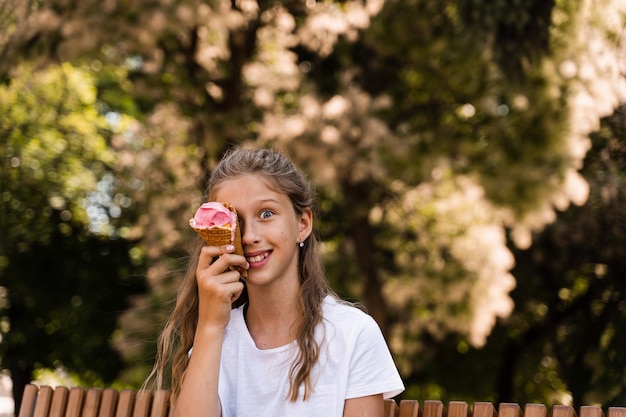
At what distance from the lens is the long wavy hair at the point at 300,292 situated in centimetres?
261

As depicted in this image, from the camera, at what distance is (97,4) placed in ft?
27.5

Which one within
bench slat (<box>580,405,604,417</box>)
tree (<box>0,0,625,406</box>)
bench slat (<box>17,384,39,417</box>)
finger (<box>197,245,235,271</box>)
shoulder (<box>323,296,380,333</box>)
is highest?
tree (<box>0,0,625,406</box>)

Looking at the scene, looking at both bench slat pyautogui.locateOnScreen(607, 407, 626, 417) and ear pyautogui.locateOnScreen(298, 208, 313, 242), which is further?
ear pyautogui.locateOnScreen(298, 208, 313, 242)

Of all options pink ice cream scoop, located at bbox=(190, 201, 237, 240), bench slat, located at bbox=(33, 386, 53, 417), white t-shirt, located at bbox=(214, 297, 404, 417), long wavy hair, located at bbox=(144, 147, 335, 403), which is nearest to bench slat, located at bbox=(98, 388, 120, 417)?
bench slat, located at bbox=(33, 386, 53, 417)

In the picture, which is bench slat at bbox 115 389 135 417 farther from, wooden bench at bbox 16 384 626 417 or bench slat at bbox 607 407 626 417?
bench slat at bbox 607 407 626 417

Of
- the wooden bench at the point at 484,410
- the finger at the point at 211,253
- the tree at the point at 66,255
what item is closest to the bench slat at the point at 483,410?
the wooden bench at the point at 484,410

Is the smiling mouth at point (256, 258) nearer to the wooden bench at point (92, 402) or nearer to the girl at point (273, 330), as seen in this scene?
the girl at point (273, 330)

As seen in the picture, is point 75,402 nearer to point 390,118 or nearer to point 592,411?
point 592,411

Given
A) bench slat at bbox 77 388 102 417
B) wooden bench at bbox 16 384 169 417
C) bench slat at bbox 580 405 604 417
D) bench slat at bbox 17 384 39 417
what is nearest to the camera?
bench slat at bbox 580 405 604 417

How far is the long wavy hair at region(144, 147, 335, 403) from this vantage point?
2605mm

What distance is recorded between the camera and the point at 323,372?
2.61 meters

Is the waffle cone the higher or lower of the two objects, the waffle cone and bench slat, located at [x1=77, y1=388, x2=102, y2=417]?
the higher

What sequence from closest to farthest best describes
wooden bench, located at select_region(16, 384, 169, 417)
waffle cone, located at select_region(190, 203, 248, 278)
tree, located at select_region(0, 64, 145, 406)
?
waffle cone, located at select_region(190, 203, 248, 278)
wooden bench, located at select_region(16, 384, 169, 417)
tree, located at select_region(0, 64, 145, 406)

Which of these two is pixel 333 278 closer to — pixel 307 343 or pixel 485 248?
pixel 485 248
